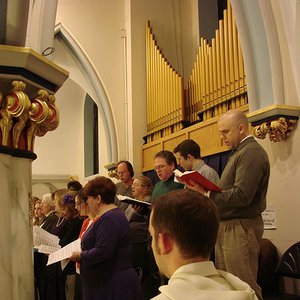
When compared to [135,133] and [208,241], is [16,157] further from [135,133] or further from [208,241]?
[135,133]

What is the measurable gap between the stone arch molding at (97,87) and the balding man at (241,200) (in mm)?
5029

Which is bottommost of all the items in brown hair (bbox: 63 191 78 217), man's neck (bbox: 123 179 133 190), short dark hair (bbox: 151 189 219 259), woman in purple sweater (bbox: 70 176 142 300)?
woman in purple sweater (bbox: 70 176 142 300)

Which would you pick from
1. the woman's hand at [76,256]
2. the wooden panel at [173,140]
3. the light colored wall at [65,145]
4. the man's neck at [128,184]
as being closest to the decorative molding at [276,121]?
the man's neck at [128,184]

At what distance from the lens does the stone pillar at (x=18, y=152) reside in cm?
254

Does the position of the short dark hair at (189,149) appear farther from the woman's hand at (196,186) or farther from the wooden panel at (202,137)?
the wooden panel at (202,137)

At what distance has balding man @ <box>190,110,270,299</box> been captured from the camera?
2.91 m

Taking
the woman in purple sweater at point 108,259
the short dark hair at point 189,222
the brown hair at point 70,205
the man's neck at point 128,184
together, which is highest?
the man's neck at point 128,184

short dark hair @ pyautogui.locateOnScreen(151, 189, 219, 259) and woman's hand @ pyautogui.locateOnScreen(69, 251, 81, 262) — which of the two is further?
woman's hand @ pyautogui.locateOnScreen(69, 251, 81, 262)

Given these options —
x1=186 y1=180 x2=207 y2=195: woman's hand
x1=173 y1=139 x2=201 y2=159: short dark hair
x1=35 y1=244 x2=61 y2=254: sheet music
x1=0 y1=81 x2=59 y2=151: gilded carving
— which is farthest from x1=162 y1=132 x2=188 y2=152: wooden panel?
x1=0 y1=81 x2=59 y2=151: gilded carving

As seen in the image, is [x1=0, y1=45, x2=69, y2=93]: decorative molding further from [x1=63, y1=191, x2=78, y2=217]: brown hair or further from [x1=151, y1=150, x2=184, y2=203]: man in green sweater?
[x1=63, y1=191, x2=78, y2=217]: brown hair

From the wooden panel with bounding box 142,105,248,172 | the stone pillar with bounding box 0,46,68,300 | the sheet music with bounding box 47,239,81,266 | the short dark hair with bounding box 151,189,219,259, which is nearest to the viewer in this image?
the short dark hair with bounding box 151,189,219,259

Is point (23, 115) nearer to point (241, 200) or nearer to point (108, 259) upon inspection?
point (108, 259)

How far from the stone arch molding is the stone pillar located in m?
5.29

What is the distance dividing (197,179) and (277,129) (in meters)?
1.69
